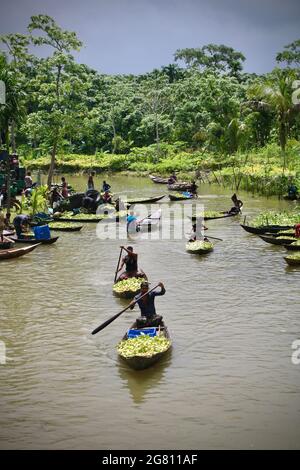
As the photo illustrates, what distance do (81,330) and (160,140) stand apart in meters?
58.0

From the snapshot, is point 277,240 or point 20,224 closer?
point 277,240

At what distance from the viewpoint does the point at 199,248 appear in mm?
23109

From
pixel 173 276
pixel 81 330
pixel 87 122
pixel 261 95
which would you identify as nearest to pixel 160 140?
pixel 261 95

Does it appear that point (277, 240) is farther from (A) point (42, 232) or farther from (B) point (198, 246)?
(A) point (42, 232)

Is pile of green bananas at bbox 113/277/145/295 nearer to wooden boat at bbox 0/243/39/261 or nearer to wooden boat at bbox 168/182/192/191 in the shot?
wooden boat at bbox 0/243/39/261

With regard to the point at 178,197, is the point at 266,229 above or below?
below

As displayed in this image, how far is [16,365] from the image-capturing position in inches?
500

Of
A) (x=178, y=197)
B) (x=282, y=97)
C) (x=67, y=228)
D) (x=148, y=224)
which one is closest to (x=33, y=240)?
(x=67, y=228)

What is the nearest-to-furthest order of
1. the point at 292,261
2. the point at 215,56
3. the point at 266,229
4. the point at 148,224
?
1. the point at 292,261
2. the point at 266,229
3. the point at 148,224
4. the point at 215,56

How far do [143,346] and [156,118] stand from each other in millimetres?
57303

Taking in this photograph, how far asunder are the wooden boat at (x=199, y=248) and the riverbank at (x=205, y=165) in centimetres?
1437

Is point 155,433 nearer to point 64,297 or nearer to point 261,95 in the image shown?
point 64,297

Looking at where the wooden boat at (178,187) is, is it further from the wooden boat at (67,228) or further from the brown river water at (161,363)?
the brown river water at (161,363)
